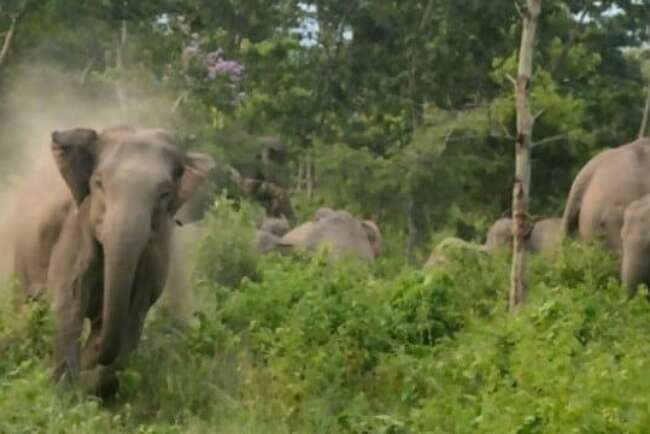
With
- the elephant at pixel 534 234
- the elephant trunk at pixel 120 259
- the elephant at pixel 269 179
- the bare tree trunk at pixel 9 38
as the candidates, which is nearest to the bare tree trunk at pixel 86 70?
the elephant at pixel 269 179

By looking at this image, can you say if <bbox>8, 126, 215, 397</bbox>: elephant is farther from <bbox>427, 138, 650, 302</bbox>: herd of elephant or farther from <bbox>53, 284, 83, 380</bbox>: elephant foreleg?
<bbox>427, 138, 650, 302</bbox>: herd of elephant

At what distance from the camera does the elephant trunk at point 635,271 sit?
35.9ft

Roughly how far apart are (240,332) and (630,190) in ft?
15.9

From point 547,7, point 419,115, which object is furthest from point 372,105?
point 547,7

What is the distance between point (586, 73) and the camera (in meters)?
23.0

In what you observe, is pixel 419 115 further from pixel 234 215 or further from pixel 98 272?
pixel 98 272

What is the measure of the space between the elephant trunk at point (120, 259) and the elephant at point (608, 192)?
18.4 feet

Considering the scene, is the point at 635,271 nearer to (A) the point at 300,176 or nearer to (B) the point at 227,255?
(B) the point at 227,255

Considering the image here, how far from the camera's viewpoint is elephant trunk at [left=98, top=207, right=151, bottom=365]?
809cm

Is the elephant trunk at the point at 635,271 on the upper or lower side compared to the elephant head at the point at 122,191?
lower

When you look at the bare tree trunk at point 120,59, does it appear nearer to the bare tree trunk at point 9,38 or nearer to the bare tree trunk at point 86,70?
the bare tree trunk at point 86,70

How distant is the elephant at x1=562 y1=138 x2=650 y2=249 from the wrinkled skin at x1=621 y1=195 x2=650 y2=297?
146 centimetres

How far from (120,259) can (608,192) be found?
Answer: 630cm

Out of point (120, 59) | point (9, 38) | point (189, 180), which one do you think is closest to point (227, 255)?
point (189, 180)
